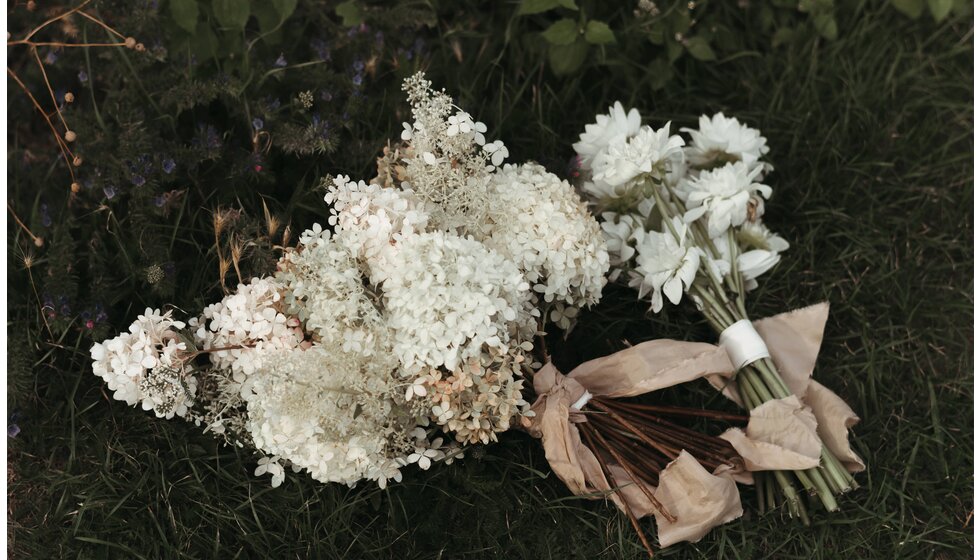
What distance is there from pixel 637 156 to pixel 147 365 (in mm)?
1049

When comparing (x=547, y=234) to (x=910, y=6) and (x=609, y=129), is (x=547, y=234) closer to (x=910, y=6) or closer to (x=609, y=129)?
(x=609, y=129)

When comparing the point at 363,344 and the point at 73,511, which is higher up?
the point at 363,344

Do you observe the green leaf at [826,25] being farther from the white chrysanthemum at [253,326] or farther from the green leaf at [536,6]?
the white chrysanthemum at [253,326]

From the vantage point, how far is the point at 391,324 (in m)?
1.52

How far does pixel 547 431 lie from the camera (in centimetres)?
175

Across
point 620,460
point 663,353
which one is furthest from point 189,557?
point 663,353

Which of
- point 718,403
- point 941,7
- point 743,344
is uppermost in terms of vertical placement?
point 941,7

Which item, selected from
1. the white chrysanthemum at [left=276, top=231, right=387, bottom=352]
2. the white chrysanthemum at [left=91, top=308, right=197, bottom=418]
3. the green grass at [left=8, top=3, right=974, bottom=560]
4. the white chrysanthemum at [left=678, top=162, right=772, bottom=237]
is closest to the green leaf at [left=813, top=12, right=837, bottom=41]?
the green grass at [left=8, top=3, right=974, bottom=560]

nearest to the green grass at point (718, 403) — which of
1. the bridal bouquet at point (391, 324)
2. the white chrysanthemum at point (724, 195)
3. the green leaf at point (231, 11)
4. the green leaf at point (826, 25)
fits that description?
the green leaf at point (826, 25)

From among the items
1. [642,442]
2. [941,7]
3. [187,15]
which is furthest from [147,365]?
[941,7]

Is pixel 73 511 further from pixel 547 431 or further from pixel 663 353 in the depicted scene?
pixel 663 353

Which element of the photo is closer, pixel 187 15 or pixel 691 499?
pixel 691 499

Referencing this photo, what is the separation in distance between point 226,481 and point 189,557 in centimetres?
17

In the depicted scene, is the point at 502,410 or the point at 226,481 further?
the point at 226,481
